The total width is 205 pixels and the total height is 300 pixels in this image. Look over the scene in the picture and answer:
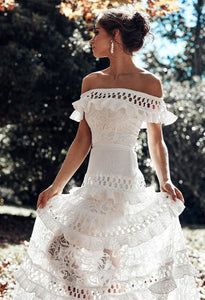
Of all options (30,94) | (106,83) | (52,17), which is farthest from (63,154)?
(106,83)

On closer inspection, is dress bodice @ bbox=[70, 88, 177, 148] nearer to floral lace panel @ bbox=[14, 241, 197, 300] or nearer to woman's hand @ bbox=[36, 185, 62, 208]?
woman's hand @ bbox=[36, 185, 62, 208]

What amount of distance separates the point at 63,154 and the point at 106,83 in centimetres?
1236

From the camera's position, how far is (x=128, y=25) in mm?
3195

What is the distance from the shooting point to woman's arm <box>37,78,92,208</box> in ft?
10.4

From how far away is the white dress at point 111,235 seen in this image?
9.62 feet

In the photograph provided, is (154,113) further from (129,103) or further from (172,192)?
(172,192)

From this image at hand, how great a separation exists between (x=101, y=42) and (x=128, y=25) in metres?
0.19

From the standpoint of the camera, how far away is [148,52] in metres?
24.4

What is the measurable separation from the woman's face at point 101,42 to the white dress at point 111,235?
246mm

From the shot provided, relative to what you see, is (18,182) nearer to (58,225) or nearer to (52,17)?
(52,17)

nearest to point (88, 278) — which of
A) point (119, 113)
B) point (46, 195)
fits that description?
point (46, 195)

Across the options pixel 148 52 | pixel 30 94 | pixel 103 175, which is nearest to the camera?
pixel 103 175

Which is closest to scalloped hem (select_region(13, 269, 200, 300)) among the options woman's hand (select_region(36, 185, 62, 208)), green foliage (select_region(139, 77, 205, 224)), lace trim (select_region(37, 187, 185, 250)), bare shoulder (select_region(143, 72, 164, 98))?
lace trim (select_region(37, 187, 185, 250))

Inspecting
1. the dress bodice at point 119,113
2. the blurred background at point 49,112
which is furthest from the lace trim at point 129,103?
the blurred background at point 49,112
